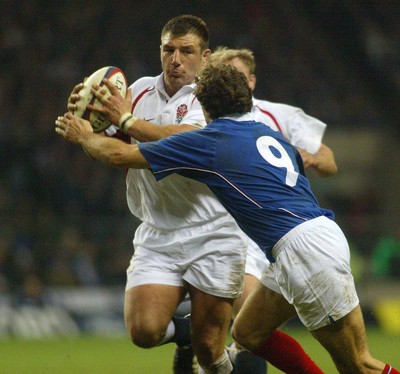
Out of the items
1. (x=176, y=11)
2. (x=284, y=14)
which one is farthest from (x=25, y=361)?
(x=284, y=14)

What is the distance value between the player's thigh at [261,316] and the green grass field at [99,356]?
2708 mm

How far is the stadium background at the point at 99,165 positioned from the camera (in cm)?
1236

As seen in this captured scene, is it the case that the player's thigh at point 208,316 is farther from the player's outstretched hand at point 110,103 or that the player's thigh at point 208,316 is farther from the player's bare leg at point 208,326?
the player's outstretched hand at point 110,103

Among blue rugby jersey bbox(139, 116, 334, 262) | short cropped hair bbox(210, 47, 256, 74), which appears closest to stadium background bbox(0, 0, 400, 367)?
short cropped hair bbox(210, 47, 256, 74)

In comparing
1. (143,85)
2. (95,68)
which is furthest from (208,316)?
(95,68)

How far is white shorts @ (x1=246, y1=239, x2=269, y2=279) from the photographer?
6438mm

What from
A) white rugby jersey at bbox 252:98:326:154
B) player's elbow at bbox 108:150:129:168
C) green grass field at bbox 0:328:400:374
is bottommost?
green grass field at bbox 0:328:400:374

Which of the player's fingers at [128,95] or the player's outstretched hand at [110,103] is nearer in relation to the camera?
the player's outstretched hand at [110,103]

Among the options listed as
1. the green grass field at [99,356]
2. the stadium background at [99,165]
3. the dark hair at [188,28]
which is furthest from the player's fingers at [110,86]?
the stadium background at [99,165]

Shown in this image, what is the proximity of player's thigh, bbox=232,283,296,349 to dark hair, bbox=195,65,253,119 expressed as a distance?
1.12 m

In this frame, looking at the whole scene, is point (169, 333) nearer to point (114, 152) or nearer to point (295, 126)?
point (114, 152)

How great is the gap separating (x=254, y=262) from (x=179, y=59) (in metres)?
1.56

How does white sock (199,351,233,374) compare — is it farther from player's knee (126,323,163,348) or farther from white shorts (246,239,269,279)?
white shorts (246,239,269,279)

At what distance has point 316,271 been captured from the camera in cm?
496
